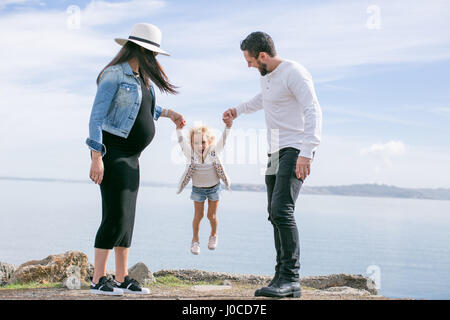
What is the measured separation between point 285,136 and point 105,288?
211 centimetres

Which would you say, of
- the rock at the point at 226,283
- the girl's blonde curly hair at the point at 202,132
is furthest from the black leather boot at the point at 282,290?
the rock at the point at 226,283

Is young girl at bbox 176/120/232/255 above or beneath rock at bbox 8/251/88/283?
above

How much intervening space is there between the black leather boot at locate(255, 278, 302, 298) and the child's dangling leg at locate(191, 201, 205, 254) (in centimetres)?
192

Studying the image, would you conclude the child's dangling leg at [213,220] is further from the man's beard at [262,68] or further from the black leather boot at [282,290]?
the man's beard at [262,68]

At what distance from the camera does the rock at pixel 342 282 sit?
779cm

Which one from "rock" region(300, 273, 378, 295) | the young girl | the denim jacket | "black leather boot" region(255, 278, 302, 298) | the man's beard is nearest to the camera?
the denim jacket

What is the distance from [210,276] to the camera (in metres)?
7.76

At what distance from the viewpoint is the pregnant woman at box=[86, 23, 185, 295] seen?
4633 mm

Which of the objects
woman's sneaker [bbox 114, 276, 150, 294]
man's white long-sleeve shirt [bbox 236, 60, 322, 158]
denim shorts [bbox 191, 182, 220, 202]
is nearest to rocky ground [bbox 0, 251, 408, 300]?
woman's sneaker [bbox 114, 276, 150, 294]

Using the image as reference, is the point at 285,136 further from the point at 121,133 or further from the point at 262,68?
the point at 121,133

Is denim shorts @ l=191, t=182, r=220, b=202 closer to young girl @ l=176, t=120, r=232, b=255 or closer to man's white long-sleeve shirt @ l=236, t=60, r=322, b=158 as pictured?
young girl @ l=176, t=120, r=232, b=255

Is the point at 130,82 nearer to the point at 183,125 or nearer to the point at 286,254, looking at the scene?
the point at 183,125

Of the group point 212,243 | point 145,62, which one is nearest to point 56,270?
point 212,243
